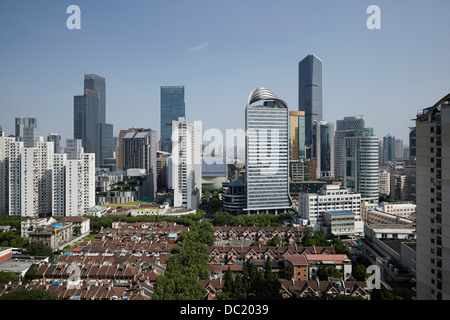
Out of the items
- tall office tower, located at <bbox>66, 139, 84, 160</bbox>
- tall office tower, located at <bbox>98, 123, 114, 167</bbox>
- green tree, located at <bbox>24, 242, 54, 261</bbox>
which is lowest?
green tree, located at <bbox>24, 242, 54, 261</bbox>

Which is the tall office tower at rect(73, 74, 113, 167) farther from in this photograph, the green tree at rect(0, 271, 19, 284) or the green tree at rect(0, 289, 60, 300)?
the green tree at rect(0, 289, 60, 300)

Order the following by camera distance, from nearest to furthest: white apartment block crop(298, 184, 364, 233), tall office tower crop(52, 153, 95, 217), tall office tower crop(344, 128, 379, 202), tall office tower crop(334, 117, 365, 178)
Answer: white apartment block crop(298, 184, 364, 233) → tall office tower crop(52, 153, 95, 217) → tall office tower crop(344, 128, 379, 202) → tall office tower crop(334, 117, 365, 178)

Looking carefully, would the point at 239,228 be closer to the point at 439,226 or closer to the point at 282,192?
the point at 282,192

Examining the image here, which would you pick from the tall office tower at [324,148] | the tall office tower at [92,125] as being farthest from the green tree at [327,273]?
the tall office tower at [324,148]

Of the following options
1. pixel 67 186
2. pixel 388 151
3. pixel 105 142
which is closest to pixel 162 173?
pixel 105 142

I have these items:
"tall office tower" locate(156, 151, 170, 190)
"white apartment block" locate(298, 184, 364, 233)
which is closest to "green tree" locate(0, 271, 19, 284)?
"white apartment block" locate(298, 184, 364, 233)
